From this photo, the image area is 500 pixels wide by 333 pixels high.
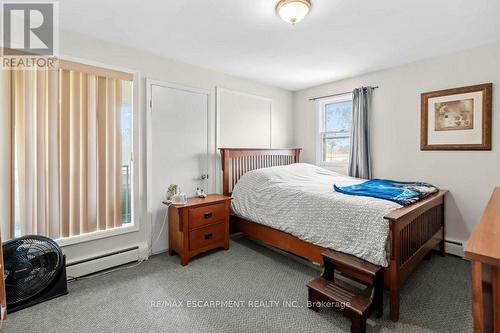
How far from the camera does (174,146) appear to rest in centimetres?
310

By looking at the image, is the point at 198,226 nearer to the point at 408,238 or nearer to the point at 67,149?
the point at 67,149

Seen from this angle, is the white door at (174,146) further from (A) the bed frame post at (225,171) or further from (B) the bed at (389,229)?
(B) the bed at (389,229)

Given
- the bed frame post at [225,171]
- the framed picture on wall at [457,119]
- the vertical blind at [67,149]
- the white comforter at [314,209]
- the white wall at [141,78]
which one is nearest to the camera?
the white comforter at [314,209]

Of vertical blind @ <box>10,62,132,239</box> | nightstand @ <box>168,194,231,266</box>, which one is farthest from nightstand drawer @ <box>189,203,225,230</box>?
vertical blind @ <box>10,62,132,239</box>

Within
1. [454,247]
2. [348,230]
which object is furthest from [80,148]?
[454,247]

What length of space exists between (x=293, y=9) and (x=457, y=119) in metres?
2.37

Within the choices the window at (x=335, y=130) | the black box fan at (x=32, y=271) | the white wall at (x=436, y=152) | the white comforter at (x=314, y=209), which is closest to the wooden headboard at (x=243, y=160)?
the white comforter at (x=314, y=209)

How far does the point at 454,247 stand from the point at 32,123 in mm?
4481

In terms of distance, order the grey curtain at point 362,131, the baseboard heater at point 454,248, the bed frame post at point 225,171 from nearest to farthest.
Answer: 1. the baseboard heater at point 454,248
2. the bed frame post at point 225,171
3. the grey curtain at point 362,131

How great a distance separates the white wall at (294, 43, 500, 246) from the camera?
270 cm

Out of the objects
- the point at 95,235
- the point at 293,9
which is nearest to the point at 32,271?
the point at 95,235

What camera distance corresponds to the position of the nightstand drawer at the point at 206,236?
2.77m

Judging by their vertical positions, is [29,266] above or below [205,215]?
below

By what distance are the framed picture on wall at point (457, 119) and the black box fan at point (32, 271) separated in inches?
158
